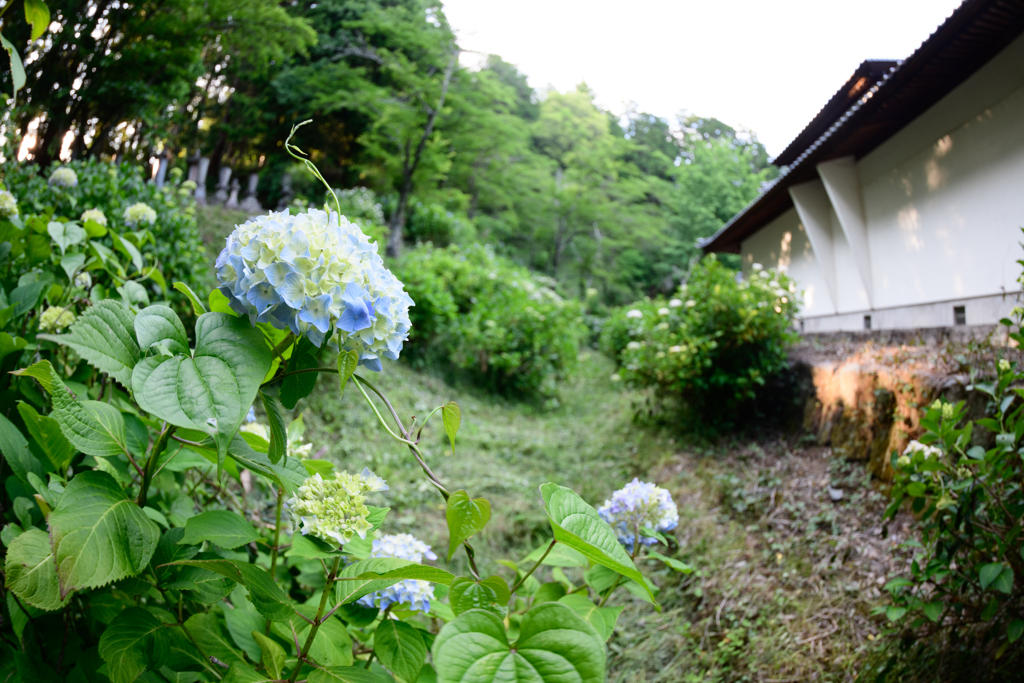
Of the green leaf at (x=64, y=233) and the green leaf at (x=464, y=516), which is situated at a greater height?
the green leaf at (x=64, y=233)

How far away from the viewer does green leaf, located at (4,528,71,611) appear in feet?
1.89

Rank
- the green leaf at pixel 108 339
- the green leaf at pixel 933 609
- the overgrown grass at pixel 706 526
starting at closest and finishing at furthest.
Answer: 1. the green leaf at pixel 108 339
2. the green leaf at pixel 933 609
3. the overgrown grass at pixel 706 526

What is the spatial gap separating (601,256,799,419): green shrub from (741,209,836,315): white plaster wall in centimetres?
136

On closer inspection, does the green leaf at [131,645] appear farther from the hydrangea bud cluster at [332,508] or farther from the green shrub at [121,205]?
the green shrub at [121,205]

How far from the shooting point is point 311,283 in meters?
0.62

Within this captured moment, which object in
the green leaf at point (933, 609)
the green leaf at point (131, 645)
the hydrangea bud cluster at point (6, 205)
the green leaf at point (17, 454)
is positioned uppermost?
the hydrangea bud cluster at point (6, 205)

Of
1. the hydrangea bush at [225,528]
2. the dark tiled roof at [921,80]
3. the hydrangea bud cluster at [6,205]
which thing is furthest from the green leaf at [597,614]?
the dark tiled roof at [921,80]

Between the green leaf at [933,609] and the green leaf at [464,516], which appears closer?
the green leaf at [464,516]

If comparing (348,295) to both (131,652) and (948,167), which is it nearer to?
(131,652)

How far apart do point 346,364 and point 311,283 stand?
0.34 ft

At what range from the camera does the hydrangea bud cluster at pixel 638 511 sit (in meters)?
1.17

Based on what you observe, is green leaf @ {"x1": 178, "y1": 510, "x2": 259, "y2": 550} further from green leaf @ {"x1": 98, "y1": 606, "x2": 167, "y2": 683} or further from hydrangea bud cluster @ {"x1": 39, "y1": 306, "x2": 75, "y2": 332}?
hydrangea bud cluster @ {"x1": 39, "y1": 306, "x2": 75, "y2": 332}

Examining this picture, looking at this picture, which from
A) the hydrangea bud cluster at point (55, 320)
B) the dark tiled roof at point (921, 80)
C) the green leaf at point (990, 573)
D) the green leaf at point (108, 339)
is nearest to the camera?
the green leaf at point (108, 339)

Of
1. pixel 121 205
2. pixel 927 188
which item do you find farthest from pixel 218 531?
pixel 927 188
